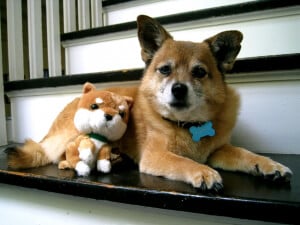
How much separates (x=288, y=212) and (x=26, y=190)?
695 millimetres

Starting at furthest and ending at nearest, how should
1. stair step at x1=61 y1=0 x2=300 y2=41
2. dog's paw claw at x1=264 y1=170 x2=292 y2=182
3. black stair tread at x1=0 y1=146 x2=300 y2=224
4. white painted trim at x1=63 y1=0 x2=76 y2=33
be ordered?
white painted trim at x1=63 y1=0 x2=76 y2=33, stair step at x1=61 y1=0 x2=300 y2=41, dog's paw claw at x1=264 y1=170 x2=292 y2=182, black stair tread at x1=0 y1=146 x2=300 y2=224

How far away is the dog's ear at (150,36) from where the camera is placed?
0.85m

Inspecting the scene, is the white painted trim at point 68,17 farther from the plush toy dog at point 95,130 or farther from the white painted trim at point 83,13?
the plush toy dog at point 95,130

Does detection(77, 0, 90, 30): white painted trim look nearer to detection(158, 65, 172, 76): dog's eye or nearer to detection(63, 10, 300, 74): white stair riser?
detection(63, 10, 300, 74): white stair riser

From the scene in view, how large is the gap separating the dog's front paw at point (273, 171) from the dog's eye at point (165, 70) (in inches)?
14.1

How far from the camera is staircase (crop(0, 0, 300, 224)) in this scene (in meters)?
0.89

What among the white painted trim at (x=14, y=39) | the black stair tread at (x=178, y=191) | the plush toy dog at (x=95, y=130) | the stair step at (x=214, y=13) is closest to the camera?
the black stair tread at (x=178, y=191)

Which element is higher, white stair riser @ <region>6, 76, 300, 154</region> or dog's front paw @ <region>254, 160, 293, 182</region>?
white stair riser @ <region>6, 76, 300, 154</region>

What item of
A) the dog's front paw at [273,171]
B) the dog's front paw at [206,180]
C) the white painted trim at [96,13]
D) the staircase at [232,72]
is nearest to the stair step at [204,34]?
the staircase at [232,72]

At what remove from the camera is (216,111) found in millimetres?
814

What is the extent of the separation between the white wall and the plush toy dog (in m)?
0.09

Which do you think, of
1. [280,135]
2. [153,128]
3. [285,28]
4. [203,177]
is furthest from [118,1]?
[203,177]

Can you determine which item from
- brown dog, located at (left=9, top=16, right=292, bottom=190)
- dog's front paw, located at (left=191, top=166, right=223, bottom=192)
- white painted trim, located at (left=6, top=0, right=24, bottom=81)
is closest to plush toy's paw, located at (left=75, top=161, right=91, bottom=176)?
brown dog, located at (left=9, top=16, right=292, bottom=190)

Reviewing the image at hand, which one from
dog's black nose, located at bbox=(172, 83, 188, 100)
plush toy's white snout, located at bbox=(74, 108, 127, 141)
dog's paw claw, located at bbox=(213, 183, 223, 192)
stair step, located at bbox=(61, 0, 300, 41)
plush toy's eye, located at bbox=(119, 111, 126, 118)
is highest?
stair step, located at bbox=(61, 0, 300, 41)
